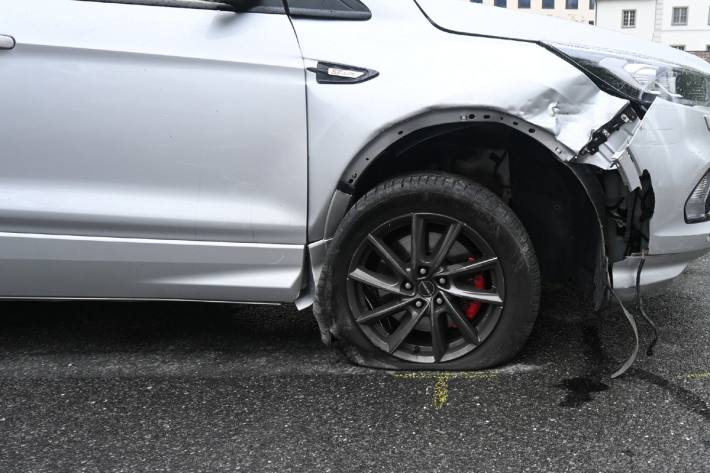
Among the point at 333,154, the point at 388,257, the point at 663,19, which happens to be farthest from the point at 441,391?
the point at 663,19

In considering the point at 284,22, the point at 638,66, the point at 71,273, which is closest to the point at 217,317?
the point at 71,273

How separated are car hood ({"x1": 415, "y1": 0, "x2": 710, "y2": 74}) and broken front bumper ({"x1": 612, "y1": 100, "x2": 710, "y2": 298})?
0.97 feet

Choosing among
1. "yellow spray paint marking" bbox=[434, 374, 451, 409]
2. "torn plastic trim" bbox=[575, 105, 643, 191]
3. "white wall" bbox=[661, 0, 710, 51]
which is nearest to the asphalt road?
"yellow spray paint marking" bbox=[434, 374, 451, 409]

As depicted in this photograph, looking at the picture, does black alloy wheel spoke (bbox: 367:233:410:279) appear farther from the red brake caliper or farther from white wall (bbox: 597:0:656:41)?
white wall (bbox: 597:0:656:41)

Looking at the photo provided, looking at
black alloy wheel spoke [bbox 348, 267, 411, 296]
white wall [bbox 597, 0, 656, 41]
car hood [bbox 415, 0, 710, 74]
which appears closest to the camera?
car hood [bbox 415, 0, 710, 74]

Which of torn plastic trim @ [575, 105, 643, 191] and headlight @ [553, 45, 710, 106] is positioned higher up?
headlight @ [553, 45, 710, 106]

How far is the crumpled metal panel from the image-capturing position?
2211 millimetres

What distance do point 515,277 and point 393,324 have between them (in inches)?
21.5

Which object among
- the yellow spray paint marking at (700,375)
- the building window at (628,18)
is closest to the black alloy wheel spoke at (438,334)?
the yellow spray paint marking at (700,375)

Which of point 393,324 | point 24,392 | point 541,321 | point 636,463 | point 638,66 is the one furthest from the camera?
point 541,321

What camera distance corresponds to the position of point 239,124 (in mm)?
2301

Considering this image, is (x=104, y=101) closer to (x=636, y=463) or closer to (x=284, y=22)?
(x=284, y=22)

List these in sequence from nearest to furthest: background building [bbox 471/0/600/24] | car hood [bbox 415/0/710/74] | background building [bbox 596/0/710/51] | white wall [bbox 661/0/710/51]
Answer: car hood [bbox 415/0/710/74] → white wall [bbox 661/0/710/51] → background building [bbox 596/0/710/51] → background building [bbox 471/0/600/24]

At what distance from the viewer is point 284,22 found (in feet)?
7.59
